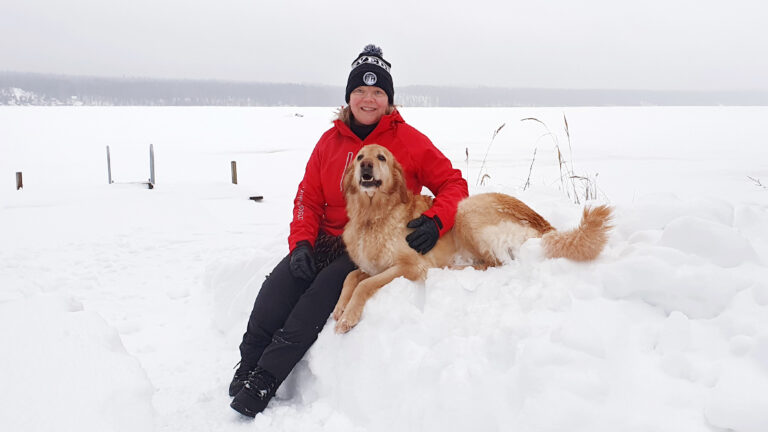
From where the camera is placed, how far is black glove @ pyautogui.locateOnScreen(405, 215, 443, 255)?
2867 mm

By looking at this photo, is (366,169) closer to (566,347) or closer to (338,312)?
(338,312)

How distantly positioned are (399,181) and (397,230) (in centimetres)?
32

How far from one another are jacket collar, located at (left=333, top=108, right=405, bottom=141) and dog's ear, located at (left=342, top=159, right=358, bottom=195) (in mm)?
273

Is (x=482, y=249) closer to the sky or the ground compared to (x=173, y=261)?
closer to the sky

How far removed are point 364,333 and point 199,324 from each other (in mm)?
1914

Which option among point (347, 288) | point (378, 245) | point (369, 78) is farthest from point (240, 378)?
point (369, 78)

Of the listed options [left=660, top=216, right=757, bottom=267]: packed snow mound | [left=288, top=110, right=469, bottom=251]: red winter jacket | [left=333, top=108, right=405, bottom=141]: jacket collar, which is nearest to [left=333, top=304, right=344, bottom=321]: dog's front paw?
[left=288, top=110, right=469, bottom=251]: red winter jacket

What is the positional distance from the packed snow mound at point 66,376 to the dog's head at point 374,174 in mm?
1538

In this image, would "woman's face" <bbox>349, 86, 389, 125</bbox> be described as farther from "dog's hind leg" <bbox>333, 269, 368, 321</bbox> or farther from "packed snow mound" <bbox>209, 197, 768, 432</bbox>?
"packed snow mound" <bbox>209, 197, 768, 432</bbox>

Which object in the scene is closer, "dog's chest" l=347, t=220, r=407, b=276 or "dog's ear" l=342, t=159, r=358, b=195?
"dog's chest" l=347, t=220, r=407, b=276

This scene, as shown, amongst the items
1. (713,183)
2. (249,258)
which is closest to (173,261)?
(249,258)

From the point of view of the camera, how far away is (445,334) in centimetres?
232

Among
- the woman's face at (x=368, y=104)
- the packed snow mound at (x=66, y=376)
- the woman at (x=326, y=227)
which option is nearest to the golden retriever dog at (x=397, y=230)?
the woman at (x=326, y=227)

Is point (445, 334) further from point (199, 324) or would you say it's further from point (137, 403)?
point (199, 324)
